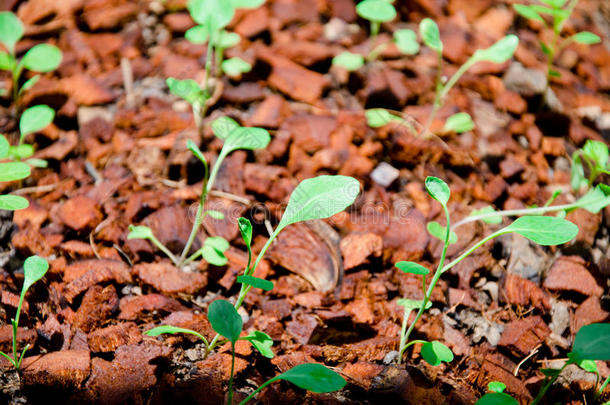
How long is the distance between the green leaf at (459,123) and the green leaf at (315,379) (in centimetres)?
90

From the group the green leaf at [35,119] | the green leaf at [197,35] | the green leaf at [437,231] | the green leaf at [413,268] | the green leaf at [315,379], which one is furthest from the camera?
the green leaf at [197,35]

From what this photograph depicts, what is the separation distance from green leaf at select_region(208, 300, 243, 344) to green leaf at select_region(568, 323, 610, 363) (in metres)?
0.58

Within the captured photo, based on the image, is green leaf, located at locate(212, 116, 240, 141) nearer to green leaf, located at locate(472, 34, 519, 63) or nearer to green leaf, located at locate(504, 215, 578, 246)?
green leaf, located at locate(504, 215, 578, 246)

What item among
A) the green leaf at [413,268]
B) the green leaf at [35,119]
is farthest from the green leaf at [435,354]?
the green leaf at [35,119]

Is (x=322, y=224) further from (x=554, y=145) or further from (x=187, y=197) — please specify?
(x=554, y=145)

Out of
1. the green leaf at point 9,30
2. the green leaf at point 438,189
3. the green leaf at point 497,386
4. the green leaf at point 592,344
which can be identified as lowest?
the green leaf at point 497,386

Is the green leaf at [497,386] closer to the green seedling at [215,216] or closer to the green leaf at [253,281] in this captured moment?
the green leaf at [253,281]

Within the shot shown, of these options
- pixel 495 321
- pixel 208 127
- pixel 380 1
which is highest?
pixel 380 1

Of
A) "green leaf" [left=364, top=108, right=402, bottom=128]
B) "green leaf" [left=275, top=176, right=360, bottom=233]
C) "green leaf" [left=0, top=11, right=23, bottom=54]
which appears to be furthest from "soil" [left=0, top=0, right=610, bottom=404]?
"green leaf" [left=275, top=176, right=360, bottom=233]

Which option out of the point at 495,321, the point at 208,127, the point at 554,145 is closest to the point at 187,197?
the point at 208,127

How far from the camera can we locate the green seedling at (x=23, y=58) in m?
1.33

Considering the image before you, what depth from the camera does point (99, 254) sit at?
1082 mm

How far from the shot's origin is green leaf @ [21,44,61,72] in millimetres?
1346

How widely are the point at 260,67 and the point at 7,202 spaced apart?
0.87 metres
